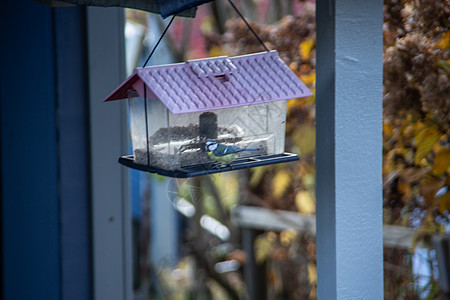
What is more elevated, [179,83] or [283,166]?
[179,83]

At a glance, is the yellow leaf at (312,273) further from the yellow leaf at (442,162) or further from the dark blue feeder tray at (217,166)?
the dark blue feeder tray at (217,166)

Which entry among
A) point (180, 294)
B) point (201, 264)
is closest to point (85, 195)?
point (201, 264)

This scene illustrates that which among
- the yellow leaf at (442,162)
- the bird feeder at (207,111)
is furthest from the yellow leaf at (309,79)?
the bird feeder at (207,111)

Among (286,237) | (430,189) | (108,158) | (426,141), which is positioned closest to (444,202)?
(430,189)

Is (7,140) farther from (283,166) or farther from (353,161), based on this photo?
(283,166)

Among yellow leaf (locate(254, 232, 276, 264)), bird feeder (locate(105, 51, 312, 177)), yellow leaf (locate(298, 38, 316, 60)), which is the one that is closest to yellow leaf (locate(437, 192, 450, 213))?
bird feeder (locate(105, 51, 312, 177))

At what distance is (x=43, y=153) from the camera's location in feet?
7.26

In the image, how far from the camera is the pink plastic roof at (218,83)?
4.49ft

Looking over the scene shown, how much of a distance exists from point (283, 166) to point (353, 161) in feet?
7.59

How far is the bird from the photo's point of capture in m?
1.40

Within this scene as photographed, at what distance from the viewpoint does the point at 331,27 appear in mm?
1348

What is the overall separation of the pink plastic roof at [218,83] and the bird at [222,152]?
0.36ft

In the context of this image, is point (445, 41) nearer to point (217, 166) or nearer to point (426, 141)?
point (426, 141)

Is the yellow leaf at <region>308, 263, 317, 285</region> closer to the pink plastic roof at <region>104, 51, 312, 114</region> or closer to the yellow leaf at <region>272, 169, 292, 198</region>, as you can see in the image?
the yellow leaf at <region>272, 169, 292, 198</region>
